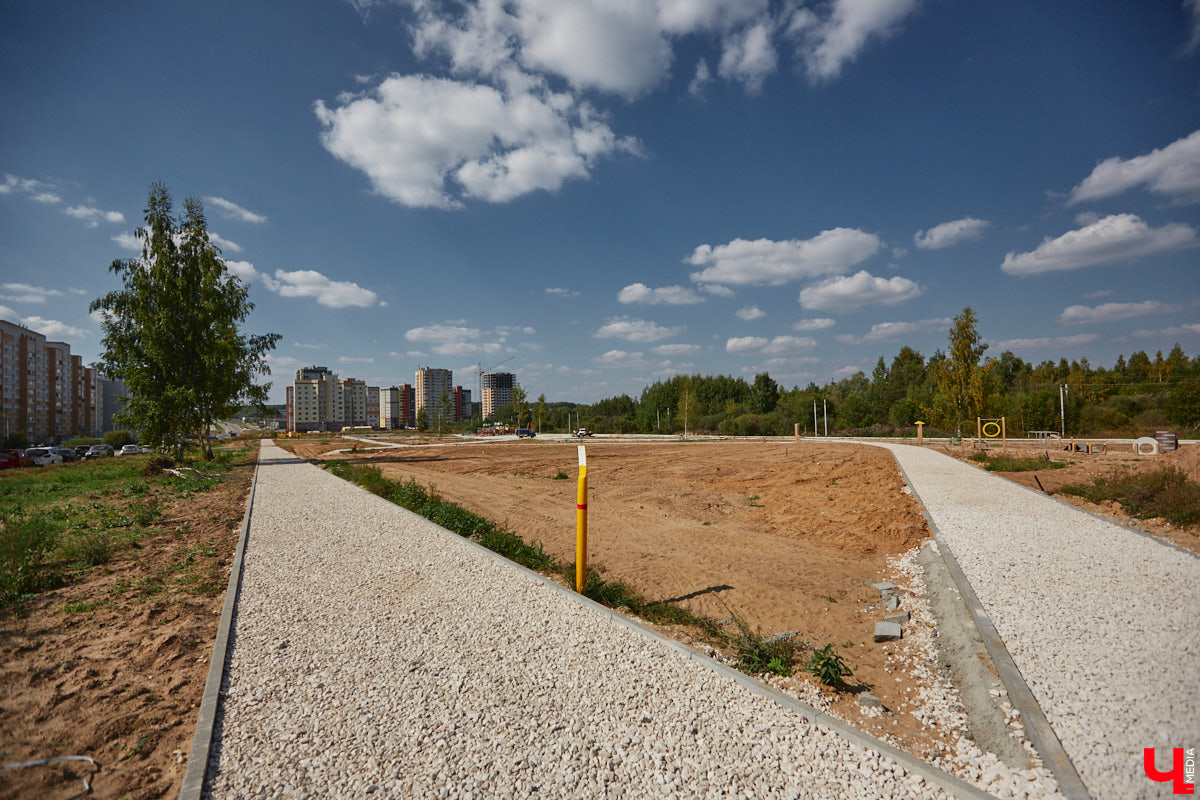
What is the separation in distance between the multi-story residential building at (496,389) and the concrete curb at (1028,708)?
5726 inches

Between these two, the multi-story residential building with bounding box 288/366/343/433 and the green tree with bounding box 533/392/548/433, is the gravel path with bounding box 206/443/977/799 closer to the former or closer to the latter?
the green tree with bounding box 533/392/548/433

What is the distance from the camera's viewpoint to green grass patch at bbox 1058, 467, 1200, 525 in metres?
8.52

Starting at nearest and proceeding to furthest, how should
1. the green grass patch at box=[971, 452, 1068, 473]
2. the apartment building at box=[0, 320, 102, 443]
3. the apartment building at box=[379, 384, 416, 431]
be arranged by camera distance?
the green grass patch at box=[971, 452, 1068, 473] → the apartment building at box=[0, 320, 102, 443] → the apartment building at box=[379, 384, 416, 431]

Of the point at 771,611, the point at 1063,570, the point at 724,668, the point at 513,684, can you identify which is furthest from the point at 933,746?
the point at 1063,570

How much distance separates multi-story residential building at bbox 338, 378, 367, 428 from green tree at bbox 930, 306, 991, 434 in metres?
144

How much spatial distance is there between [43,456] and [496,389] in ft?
387

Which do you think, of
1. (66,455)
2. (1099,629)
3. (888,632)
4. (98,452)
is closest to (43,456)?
(66,455)

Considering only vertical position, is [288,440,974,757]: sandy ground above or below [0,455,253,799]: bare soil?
below

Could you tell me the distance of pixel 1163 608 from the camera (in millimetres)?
4699

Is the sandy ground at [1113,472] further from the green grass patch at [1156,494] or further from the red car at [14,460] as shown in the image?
the red car at [14,460]

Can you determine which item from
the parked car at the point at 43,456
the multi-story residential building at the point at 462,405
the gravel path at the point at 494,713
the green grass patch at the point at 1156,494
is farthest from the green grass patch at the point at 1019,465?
the multi-story residential building at the point at 462,405

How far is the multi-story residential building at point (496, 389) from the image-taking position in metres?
148

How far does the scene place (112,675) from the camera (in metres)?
4.18

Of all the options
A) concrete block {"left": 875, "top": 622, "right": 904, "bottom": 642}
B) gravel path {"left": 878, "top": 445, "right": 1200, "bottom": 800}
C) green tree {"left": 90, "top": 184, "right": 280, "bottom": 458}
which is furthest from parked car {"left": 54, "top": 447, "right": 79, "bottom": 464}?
gravel path {"left": 878, "top": 445, "right": 1200, "bottom": 800}
